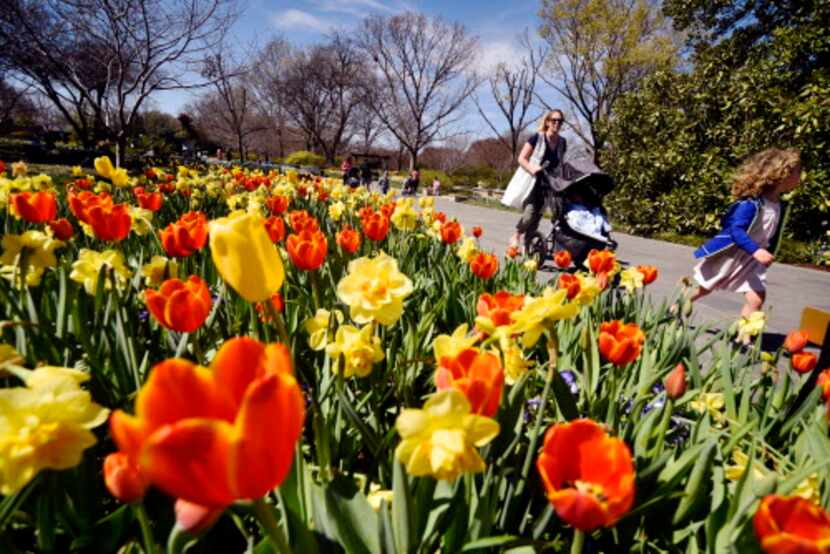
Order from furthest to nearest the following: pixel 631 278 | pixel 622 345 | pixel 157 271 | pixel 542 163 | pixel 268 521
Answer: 1. pixel 542 163
2. pixel 631 278
3. pixel 157 271
4. pixel 622 345
5. pixel 268 521

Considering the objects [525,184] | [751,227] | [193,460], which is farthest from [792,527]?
[525,184]

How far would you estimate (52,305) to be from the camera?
1663mm

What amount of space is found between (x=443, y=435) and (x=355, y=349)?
50 centimetres

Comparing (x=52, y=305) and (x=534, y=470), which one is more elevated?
(x=52, y=305)

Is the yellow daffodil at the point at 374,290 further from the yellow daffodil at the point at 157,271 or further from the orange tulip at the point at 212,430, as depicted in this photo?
the yellow daffodil at the point at 157,271

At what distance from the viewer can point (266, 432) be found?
402 mm

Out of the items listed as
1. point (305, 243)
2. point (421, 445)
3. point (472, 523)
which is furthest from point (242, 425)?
point (305, 243)

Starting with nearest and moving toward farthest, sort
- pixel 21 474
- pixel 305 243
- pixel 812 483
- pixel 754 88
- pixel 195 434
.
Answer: pixel 195 434, pixel 21 474, pixel 812 483, pixel 305 243, pixel 754 88

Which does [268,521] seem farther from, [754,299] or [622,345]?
[754,299]

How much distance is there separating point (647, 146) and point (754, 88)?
3.09 metres

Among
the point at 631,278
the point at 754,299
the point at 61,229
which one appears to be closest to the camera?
the point at 61,229

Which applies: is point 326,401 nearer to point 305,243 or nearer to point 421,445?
point 305,243

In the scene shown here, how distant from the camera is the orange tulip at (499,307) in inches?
37.4

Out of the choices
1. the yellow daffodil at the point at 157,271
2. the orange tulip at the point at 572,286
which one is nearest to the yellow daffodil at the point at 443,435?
the orange tulip at the point at 572,286
